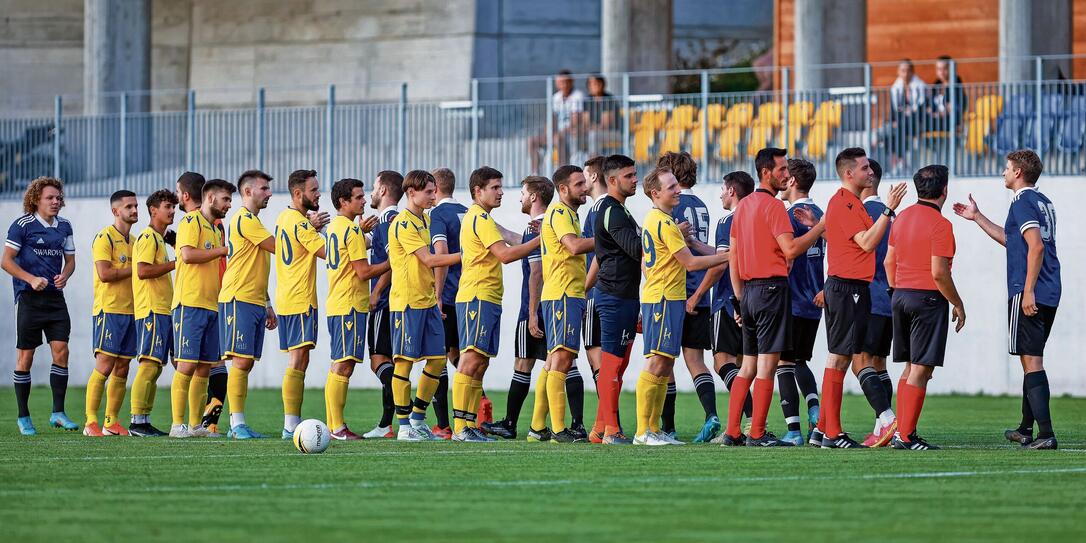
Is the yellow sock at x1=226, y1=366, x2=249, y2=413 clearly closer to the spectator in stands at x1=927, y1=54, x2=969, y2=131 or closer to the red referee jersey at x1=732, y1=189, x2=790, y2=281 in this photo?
the red referee jersey at x1=732, y1=189, x2=790, y2=281

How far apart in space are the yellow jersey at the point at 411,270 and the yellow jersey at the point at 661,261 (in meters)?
1.89

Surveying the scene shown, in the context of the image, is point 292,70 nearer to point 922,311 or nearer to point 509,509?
point 922,311

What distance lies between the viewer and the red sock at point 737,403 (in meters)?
11.4

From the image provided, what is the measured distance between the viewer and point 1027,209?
1129 cm

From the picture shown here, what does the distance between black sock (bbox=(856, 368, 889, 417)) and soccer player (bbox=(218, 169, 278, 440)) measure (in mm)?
4616

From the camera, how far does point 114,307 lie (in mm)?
14133

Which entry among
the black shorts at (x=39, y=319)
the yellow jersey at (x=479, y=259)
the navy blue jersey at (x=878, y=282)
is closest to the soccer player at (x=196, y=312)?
the black shorts at (x=39, y=319)

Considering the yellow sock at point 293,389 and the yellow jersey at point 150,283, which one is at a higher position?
the yellow jersey at point 150,283

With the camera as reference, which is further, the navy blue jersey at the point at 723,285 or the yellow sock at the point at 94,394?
the yellow sock at the point at 94,394

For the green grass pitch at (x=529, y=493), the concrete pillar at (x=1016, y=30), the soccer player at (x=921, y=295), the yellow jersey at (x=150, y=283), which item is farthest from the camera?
the concrete pillar at (x=1016, y=30)

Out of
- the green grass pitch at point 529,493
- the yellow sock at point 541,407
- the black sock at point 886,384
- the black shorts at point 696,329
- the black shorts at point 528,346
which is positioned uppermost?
the black shorts at point 696,329

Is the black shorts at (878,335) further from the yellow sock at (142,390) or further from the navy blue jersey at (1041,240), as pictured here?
the yellow sock at (142,390)

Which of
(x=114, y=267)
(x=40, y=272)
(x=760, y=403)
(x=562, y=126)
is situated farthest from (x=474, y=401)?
(x=562, y=126)

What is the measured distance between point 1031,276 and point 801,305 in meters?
1.66
